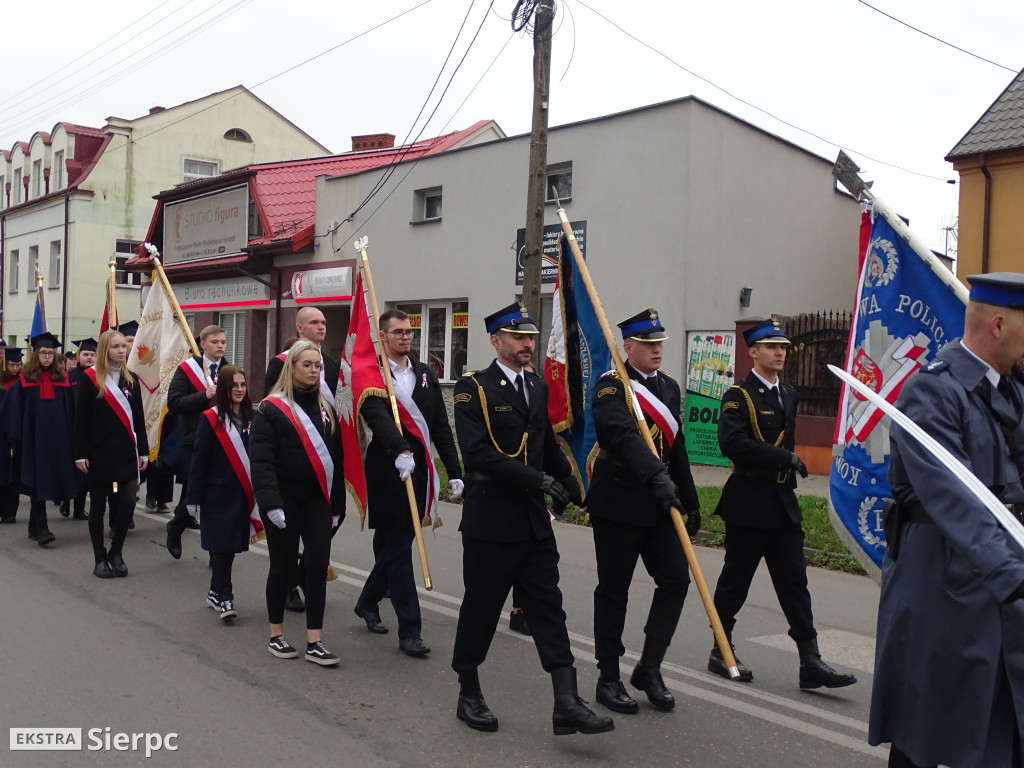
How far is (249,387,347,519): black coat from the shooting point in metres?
5.52

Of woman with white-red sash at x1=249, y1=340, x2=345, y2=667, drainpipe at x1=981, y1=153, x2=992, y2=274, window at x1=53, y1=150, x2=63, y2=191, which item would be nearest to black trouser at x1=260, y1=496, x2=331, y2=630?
woman with white-red sash at x1=249, y1=340, x2=345, y2=667

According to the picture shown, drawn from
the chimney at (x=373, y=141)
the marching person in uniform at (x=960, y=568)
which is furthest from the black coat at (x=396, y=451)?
the chimney at (x=373, y=141)

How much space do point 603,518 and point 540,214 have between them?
295 inches

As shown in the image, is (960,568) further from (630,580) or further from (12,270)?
(12,270)

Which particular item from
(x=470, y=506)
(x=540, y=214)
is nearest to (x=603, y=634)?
(x=470, y=506)

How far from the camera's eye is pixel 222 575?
6672 millimetres

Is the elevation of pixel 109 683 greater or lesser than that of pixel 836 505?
lesser

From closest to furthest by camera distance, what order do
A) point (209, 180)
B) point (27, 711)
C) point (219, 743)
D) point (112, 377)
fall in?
point (219, 743) → point (27, 711) → point (112, 377) → point (209, 180)

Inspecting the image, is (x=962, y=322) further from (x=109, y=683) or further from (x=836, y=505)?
(x=109, y=683)

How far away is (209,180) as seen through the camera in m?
27.3

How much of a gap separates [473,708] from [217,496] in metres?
A: 2.97

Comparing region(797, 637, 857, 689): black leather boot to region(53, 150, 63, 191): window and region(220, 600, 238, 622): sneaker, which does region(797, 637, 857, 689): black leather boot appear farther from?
region(53, 150, 63, 191): window

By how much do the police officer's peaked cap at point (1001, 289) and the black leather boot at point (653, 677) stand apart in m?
2.58

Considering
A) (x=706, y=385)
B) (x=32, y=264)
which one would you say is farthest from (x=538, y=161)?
(x=32, y=264)
